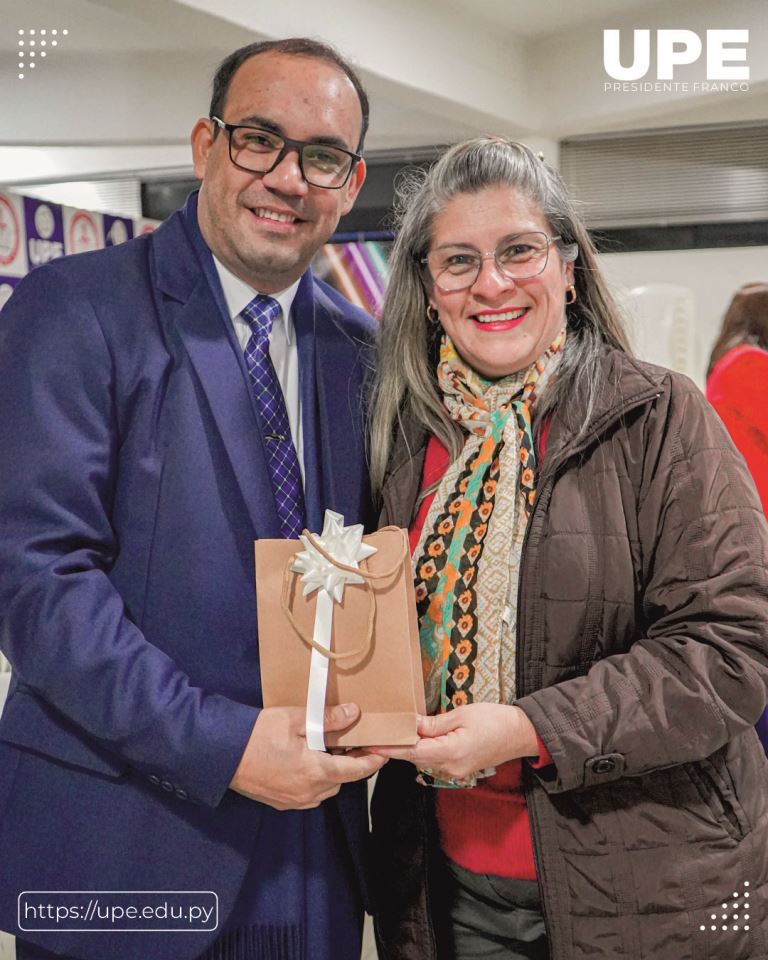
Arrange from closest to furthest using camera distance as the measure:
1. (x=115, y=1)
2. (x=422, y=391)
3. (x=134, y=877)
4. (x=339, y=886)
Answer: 1. (x=134, y=877)
2. (x=339, y=886)
3. (x=422, y=391)
4. (x=115, y=1)

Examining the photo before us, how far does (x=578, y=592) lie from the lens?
56.4 inches

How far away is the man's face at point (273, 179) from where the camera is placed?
160 cm

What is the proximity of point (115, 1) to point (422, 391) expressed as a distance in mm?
2337

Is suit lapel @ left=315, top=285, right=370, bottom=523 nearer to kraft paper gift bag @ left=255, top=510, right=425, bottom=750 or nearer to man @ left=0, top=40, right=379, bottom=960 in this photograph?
man @ left=0, top=40, right=379, bottom=960

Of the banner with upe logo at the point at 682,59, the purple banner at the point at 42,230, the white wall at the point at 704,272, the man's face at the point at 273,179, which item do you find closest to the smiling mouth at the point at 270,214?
the man's face at the point at 273,179

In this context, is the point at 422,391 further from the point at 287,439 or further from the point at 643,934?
the point at 643,934

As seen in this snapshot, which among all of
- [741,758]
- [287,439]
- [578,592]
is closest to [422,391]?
[287,439]

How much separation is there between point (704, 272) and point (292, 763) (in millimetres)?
4935

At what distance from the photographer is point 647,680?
1391 mm

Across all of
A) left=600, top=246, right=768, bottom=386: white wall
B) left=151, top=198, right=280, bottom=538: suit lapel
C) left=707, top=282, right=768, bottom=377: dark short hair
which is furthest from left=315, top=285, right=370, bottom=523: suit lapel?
left=600, top=246, right=768, bottom=386: white wall

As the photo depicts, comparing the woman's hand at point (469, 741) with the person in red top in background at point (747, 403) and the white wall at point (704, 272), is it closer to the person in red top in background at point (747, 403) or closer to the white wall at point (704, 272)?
the person in red top in background at point (747, 403)

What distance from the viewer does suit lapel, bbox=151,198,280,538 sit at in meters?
1.49

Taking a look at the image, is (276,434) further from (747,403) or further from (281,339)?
(747,403)

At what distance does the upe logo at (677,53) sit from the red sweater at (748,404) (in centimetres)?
88
